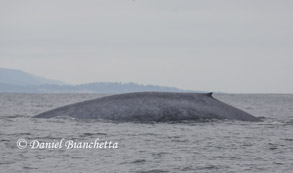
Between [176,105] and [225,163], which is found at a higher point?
[176,105]

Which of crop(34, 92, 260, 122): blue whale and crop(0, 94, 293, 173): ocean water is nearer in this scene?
crop(0, 94, 293, 173): ocean water

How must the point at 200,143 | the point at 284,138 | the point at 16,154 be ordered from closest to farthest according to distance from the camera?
→ the point at 16,154
the point at 200,143
the point at 284,138

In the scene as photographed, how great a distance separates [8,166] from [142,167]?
365 centimetres

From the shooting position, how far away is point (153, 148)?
18641 mm

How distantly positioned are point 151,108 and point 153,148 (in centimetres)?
677

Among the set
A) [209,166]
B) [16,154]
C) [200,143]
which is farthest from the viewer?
[200,143]

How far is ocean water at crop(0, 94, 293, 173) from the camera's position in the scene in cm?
1533

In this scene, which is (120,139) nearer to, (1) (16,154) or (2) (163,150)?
(2) (163,150)

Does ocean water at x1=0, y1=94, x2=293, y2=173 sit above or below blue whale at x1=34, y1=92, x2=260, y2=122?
below

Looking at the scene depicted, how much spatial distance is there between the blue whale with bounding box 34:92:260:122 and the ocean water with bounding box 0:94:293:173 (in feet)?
1.89

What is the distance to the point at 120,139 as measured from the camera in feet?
67.1

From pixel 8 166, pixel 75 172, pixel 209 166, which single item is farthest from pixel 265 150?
pixel 8 166

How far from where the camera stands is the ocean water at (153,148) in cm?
1533

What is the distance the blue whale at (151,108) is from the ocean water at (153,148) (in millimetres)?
576
